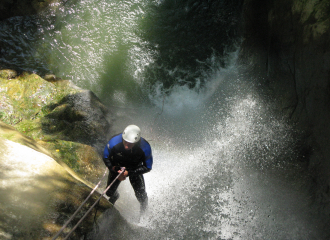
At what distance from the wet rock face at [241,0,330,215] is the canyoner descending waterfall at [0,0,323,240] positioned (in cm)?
38

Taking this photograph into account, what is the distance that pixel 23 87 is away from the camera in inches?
214

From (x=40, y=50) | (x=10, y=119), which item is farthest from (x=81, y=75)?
(x=10, y=119)

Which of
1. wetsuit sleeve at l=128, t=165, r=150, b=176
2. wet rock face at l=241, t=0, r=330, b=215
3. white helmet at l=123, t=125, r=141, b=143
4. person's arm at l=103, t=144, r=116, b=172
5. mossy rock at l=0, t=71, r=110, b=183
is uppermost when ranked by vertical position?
wet rock face at l=241, t=0, r=330, b=215

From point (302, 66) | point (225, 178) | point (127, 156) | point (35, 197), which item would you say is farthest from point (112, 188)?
point (302, 66)

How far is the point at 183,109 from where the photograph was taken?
704cm

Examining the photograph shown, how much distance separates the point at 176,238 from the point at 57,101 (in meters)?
4.53

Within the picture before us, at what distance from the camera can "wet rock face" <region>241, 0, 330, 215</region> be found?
10.5 ft

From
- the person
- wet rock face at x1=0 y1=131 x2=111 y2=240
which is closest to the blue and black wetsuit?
the person

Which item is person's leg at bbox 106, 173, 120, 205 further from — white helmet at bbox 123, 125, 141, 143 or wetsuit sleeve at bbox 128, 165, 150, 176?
white helmet at bbox 123, 125, 141, 143

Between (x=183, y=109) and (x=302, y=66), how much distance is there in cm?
383

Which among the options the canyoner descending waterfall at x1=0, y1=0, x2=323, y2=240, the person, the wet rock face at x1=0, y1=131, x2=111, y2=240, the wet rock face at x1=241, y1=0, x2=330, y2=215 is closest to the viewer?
the wet rock face at x1=0, y1=131, x2=111, y2=240

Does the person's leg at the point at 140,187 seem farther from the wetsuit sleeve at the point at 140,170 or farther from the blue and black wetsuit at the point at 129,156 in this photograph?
the wetsuit sleeve at the point at 140,170

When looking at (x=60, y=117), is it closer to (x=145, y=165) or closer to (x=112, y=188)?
(x=112, y=188)

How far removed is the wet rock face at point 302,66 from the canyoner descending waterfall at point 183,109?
1.25ft
